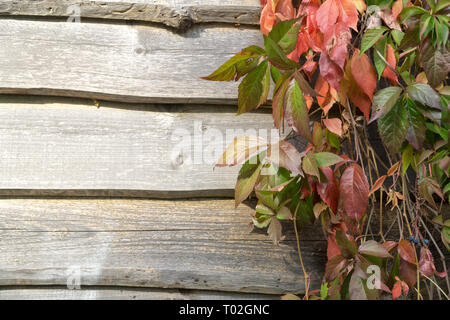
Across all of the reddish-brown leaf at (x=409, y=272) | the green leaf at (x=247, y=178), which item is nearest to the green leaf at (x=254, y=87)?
the green leaf at (x=247, y=178)

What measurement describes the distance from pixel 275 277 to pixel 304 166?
0.34m

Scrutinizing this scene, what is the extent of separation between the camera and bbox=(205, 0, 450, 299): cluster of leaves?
0.70 m

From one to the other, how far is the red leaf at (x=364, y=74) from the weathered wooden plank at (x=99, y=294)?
566 millimetres

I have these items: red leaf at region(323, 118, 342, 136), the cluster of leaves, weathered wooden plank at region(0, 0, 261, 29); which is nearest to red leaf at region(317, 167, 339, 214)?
the cluster of leaves

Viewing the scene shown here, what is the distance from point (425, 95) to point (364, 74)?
0.12m

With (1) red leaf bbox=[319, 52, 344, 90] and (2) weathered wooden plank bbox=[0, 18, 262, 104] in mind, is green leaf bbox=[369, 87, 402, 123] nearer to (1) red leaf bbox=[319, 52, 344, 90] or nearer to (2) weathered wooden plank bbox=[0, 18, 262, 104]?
(1) red leaf bbox=[319, 52, 344, 90]

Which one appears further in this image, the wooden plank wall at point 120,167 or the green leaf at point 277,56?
the wooden plank wall at point 120,167

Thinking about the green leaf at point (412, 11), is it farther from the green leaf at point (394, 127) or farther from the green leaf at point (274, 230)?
the green leaf at point (274, 230)

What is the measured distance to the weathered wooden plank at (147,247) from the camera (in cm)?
91

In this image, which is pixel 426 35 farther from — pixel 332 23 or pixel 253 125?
pixel 253 125

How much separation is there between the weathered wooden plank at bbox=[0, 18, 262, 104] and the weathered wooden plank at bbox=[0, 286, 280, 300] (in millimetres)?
463

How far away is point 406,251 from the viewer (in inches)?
30.4

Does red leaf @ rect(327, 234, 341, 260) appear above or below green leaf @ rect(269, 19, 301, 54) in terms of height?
below

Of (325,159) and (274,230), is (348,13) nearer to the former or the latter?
(325,159)
